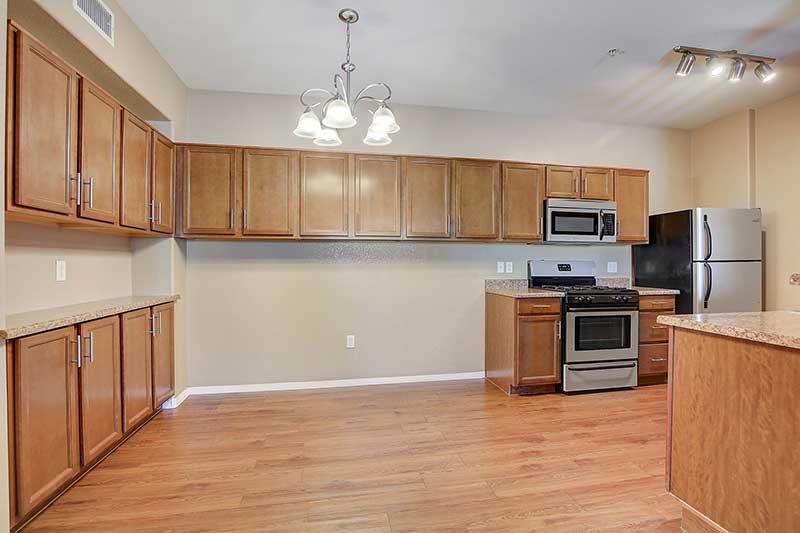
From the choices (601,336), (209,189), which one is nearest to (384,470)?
(601,336)

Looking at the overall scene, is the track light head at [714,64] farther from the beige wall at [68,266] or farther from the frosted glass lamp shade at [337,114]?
the beige wall at [68,266]

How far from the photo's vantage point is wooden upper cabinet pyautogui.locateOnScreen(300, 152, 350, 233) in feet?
11.9

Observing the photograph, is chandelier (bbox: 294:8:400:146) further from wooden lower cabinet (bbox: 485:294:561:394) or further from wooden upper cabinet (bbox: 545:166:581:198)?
wooden upper cabinet (bbox: 545:166:581:198)

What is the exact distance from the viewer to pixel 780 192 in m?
4.01

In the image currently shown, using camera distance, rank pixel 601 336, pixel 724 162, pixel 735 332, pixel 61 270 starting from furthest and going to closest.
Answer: pixel 724 162 → pixel 601 336 → pixel 61 270 → pixel 735 332

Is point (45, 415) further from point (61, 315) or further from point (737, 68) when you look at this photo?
point (737, 68)

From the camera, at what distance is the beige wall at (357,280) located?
12.5 ft

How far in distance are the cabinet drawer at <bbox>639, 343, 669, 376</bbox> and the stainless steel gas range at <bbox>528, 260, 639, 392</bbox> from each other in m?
0.10

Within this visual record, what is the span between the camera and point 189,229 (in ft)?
11.4

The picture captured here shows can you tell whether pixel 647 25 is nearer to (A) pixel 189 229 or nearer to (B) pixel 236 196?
(B) pixel 236 196

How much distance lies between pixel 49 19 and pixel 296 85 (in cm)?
186

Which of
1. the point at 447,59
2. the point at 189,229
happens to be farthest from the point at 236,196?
the point at 447,59

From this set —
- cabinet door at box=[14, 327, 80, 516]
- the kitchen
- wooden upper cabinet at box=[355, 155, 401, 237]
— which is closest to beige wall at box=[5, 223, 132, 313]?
the kitchen

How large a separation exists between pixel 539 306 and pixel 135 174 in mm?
3398
